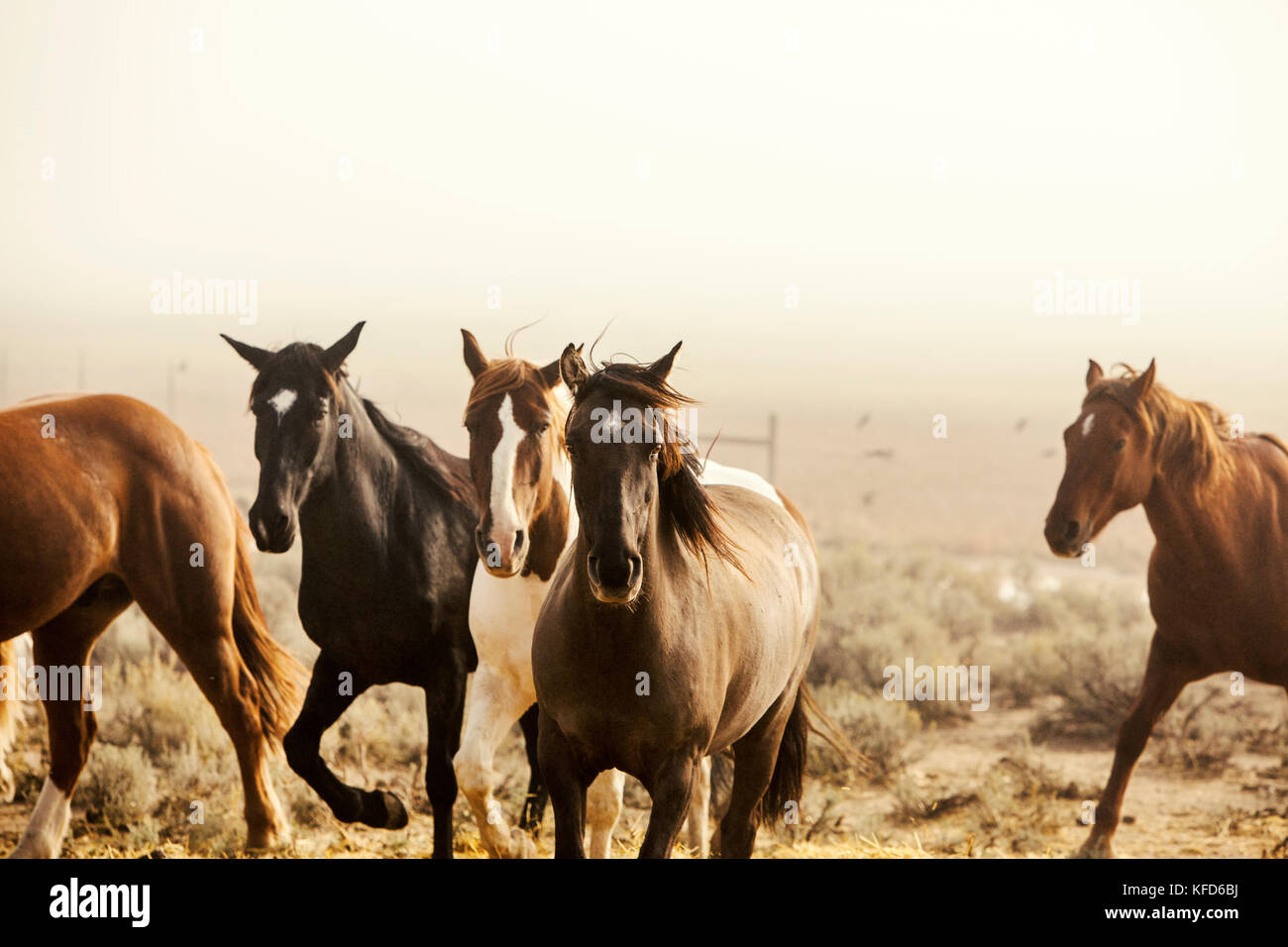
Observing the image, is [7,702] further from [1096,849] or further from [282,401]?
[1096,849]

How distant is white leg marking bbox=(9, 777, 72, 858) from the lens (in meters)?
4.81

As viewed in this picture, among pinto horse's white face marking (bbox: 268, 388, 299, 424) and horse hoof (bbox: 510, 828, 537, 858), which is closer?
pinto horse's white face marking (bbox: 268, 388, 299, 424)

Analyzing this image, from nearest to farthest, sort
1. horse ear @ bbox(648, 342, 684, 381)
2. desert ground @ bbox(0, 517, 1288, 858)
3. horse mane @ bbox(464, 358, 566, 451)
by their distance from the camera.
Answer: horse ear @ bbox(648, 342, 684, 381) → horse mane @ bbox(464, 358, 566, 451) → desert ground @ bbox(0, 517, 1288, 858)

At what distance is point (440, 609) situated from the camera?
4.50 metres

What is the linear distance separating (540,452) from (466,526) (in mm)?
887

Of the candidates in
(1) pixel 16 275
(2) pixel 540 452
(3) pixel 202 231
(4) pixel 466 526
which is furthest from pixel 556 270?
(2) pixel 540 452

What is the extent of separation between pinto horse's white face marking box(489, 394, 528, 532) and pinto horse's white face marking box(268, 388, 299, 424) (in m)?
0.79

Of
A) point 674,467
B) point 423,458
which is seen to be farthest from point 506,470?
point 423,458

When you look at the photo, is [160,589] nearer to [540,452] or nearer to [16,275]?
[540,452]

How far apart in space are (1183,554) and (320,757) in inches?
154

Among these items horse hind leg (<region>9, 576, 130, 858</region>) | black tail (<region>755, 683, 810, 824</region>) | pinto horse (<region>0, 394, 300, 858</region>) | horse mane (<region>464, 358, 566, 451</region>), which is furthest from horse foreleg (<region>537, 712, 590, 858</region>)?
horse hind leg (<region>9, 576, 130, 858</region>)

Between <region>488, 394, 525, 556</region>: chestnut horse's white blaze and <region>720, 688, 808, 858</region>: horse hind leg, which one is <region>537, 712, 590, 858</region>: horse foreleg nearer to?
<region>488, 394, 525, 556</region>: chestnut horse's white blaze

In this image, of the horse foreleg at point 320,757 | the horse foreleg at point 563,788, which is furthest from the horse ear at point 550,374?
the horse foreleg at point 320,757

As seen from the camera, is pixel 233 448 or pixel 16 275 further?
pixel 233 448
